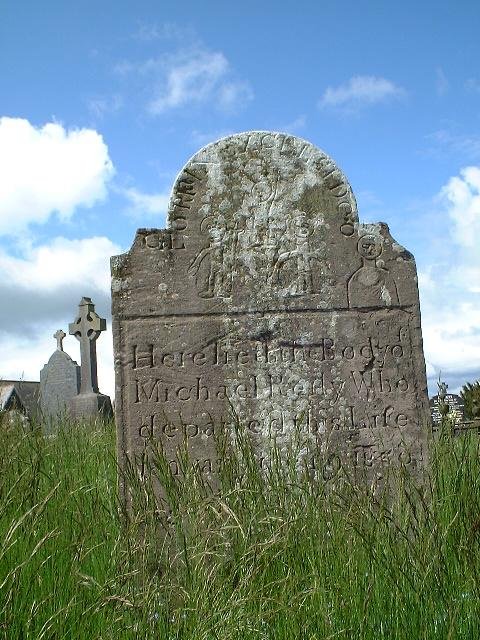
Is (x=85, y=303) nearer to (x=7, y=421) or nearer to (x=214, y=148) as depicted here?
(x=7, y=421)

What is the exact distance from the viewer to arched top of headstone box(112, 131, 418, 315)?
424cm

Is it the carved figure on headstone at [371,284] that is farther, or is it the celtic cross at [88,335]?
the celtic cross at [88,335]

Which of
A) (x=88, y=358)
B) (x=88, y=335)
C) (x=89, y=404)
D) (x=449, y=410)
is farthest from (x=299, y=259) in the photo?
(x=88, y=335)

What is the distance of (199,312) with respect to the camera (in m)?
4.21

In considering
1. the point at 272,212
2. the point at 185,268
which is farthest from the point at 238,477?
the point at 272,212

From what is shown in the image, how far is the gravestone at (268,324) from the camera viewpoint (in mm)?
4176

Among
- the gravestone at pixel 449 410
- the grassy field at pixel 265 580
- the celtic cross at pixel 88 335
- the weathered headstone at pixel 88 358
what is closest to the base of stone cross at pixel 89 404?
the weathered headstone at pixel 88 358

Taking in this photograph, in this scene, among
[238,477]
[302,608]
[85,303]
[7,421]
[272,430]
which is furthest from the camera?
[85,303]

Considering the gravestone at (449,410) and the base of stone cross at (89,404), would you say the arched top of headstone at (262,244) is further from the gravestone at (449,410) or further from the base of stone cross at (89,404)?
the base of stone cross at (89,404)

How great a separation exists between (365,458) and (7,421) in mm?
2855

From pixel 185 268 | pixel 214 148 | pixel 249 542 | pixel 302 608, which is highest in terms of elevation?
pixel 214 148

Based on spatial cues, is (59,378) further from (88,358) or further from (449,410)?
(449,410)

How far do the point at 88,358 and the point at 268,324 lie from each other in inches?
377

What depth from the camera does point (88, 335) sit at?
1352 centimetres
